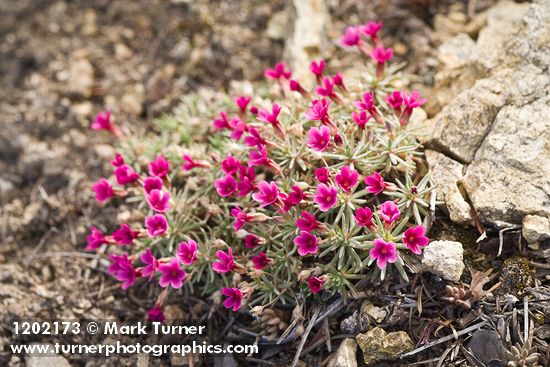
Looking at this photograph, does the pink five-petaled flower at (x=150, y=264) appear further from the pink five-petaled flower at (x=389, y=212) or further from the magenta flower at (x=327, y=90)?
the magenta flower at (x=327, y=90)

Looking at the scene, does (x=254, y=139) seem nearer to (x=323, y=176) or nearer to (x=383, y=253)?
(x=323, y=176)

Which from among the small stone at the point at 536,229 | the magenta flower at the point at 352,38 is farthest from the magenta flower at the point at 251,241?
the magenta flower at the point at 352,38

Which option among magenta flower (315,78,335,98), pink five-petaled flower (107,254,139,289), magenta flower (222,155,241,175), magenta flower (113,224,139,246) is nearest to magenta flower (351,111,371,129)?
magenta flower (315,78,335,98)

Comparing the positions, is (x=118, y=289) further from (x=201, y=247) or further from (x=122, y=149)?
(x=122, y=149)

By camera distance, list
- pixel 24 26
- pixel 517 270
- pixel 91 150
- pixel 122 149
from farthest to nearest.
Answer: pixel 24 26, pixel 91 150, pixel 122 149, pixel 517 270

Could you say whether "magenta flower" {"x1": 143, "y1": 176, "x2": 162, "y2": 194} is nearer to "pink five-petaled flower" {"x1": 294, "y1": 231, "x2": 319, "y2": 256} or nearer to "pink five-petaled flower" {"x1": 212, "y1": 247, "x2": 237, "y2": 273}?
"pink five-petaled flower" {"x1": 212, "y1": 247, "x2": 237, "y2": 273}

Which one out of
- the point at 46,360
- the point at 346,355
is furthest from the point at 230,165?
the point at 46,360

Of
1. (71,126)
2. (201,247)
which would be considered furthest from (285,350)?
(71,126)
